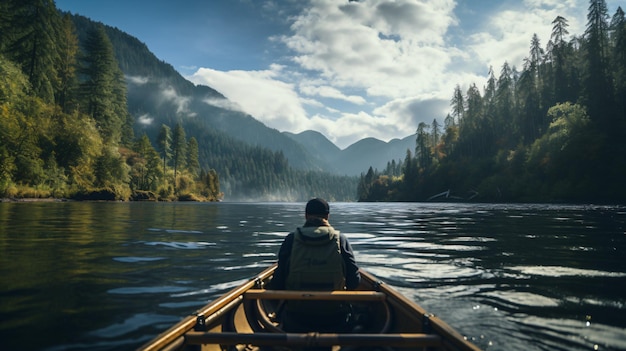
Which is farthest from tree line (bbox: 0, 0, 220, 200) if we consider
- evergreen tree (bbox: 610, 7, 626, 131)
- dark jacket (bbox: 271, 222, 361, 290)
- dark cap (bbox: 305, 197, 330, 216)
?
evergreen tree (bbox: 610, 7, 626, 131)

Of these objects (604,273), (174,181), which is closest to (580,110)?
(604,273)

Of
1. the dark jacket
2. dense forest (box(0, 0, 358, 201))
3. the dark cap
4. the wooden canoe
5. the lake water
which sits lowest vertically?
the lake water

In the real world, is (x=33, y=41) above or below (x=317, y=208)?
above

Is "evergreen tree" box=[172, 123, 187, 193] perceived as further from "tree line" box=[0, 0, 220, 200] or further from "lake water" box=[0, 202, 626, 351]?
"lake water" box=[0, 202, 626, 351]

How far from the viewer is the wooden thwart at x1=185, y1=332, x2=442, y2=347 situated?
3.40 metres

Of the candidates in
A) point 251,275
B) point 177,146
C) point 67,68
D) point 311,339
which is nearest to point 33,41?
point 67,68

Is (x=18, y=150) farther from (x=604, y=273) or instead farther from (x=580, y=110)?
(x=580, y=110)

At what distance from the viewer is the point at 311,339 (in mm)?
3406

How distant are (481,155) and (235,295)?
9405cm

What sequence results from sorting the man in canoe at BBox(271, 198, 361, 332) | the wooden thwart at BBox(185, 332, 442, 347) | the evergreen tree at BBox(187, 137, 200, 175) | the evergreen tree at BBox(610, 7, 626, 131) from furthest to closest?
the evergreen tree at BBox(187, 137, 200, 175)
the evergreen tree at BBox(610, 7, 626, 131)
the man in canoe at BBox(271, 198, 361, 332)
the wooden thwart at BBox(185, 332, 442, 347)

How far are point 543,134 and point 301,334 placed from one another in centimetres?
7978

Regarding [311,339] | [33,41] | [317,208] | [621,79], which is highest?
[33,41]

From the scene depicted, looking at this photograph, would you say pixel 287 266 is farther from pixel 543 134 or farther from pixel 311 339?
pixel 543 134

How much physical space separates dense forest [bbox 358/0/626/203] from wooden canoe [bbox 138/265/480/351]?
5367 cm
